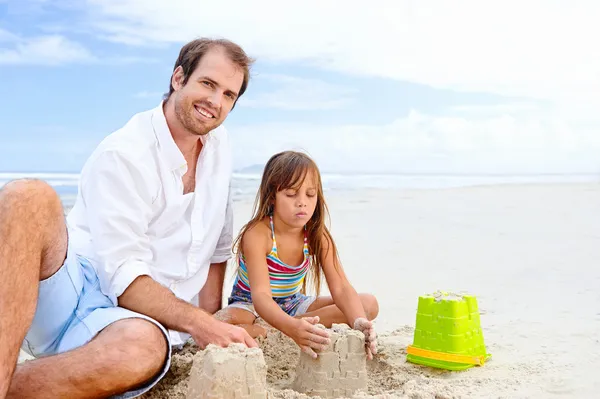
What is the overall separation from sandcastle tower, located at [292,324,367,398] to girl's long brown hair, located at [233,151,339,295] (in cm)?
70

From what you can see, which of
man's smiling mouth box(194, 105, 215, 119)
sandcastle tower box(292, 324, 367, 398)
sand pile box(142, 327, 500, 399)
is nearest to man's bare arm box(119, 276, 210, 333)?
sand pile box(142, 327, 500, 399)

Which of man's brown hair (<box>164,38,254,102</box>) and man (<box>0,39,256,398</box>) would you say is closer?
man (<box>0,39,256,398</box>)

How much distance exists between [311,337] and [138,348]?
0.72 m

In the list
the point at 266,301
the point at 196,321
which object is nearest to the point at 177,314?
the point at 196,321

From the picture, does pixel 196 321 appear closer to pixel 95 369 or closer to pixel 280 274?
pixel 95 369

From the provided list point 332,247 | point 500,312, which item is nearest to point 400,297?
point 500,312

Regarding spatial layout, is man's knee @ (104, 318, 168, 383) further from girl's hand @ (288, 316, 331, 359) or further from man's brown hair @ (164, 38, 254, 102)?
man's brown hair @ (164, 38, 254, 102)

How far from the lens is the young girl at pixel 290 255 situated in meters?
3.30

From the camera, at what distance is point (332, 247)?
3488mm

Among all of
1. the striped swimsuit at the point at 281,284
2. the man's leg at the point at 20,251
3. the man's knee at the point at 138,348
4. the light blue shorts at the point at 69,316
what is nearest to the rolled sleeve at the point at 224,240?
the striped swimsuit at the point at 281,284

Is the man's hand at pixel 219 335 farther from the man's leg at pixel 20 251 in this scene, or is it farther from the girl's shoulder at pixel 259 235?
the girl's shoulder at pixel 259 235

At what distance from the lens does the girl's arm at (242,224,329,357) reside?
2.74 meters

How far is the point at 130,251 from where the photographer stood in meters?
2.76

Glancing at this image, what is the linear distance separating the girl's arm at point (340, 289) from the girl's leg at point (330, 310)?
0.32ft
